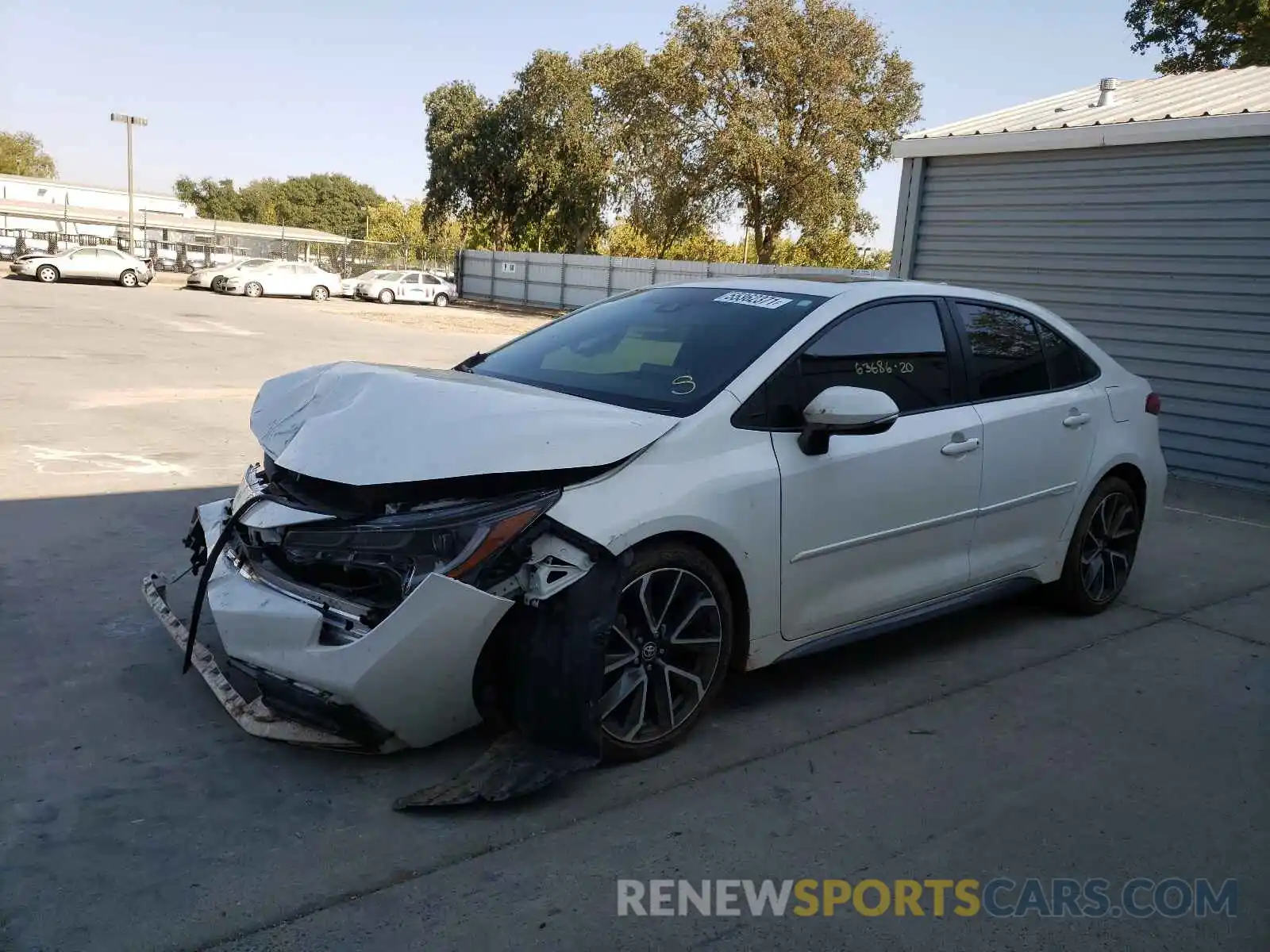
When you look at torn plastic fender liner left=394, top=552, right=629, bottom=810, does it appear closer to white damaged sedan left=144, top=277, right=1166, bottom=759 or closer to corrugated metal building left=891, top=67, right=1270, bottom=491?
white damaged sedan left=144, top=277, right=1166, bottom=759

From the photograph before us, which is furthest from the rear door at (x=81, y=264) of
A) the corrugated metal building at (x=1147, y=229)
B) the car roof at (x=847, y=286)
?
the car roof at (x=847, y=286)

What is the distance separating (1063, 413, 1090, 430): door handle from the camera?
16.8 feet

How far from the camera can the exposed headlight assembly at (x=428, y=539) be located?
126 inches

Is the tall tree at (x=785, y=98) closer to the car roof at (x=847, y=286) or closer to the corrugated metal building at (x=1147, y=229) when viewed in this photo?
the corrugated metal building at (x=1147, y=229)

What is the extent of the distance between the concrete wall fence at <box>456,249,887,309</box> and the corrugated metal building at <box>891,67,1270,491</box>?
20.8m

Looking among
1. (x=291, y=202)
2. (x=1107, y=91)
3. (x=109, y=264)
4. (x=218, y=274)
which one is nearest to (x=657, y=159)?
(x=218, y=274)

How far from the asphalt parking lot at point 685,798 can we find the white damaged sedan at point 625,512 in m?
0.26

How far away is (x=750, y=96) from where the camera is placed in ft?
117

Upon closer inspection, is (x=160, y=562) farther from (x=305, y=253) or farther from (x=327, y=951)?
(x=305, y=253)

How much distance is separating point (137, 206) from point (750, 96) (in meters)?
63.9

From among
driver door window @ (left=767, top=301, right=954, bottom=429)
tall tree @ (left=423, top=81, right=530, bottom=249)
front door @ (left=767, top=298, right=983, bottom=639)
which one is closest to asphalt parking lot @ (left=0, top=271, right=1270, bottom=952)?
front door @ (left=767, top=298, right=983, bottom=639)

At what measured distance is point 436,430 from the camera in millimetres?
3367

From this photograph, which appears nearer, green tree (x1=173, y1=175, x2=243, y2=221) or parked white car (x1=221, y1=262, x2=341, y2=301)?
parked white car (x1=221, y1=262, x2=341, y2=301)

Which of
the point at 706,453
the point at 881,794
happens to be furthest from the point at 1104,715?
the point at 706,453
